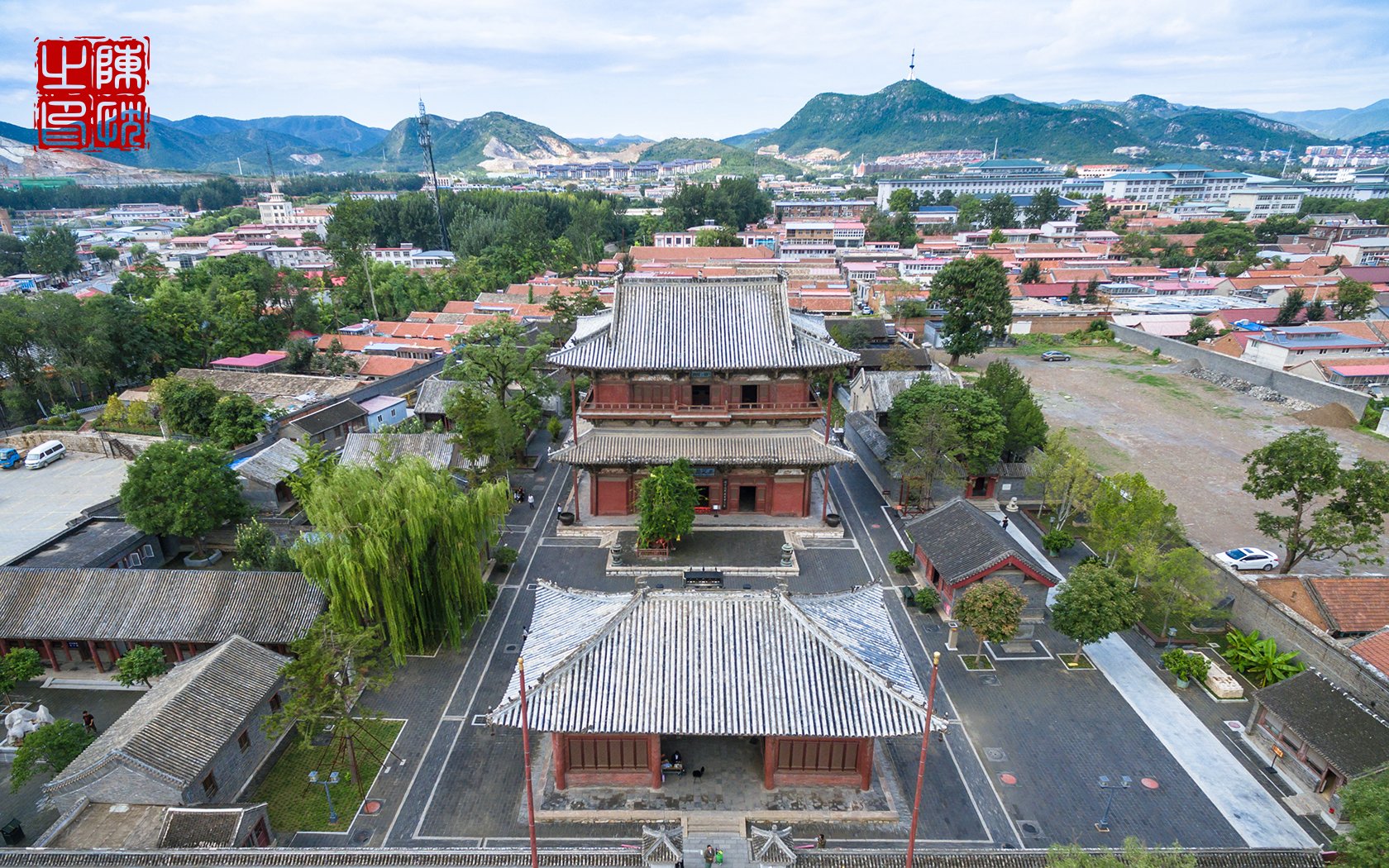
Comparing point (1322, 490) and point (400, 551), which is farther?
point (1322, 490)

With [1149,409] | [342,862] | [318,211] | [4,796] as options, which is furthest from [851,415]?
[318,211]

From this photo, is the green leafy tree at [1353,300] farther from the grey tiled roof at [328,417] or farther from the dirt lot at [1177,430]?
the grey tiled roof at [328,417]

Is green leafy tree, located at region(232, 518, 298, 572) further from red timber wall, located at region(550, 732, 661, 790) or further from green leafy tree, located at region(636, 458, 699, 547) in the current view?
red timber wall, located at region(550, 732, 661, 790)

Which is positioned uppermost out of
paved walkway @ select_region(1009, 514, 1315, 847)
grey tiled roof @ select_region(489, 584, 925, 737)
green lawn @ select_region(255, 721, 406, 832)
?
grey tiled roof @ select_region(489, 584, 925, 737)

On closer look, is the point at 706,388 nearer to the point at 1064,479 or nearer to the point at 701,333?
the point at 701,333

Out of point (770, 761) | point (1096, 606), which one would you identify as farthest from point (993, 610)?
point (770, 761)

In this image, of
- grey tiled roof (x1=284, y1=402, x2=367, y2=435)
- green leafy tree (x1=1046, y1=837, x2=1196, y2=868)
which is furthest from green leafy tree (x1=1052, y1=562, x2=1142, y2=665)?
grey tiled roof (x1=284, y1=402, x2=367, y2=435)

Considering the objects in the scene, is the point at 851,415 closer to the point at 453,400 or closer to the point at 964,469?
the point at 964,469
